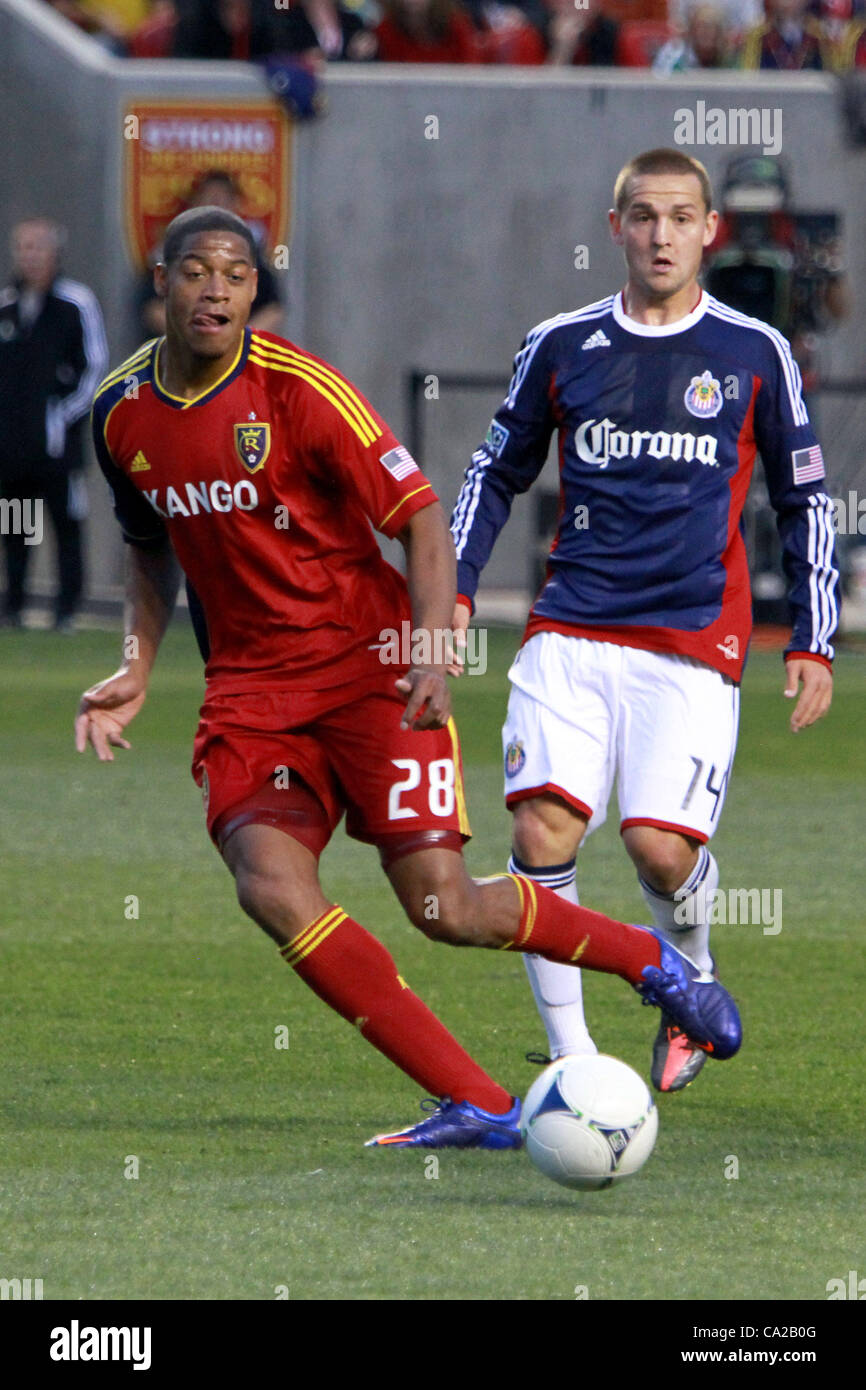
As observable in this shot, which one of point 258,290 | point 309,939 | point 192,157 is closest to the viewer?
point 309,939

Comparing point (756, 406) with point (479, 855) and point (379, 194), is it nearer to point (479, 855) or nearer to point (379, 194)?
point (479, 855)

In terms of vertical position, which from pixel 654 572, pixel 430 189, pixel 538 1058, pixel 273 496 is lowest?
pixel 538 1058

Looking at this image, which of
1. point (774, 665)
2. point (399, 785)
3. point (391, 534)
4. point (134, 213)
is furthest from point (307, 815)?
point (134, 213)

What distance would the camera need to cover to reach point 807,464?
19.3 ft

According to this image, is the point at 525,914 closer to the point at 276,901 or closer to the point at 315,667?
the point at 276,901

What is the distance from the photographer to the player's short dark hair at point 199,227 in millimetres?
5207

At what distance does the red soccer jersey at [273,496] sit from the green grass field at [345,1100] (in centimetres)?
106

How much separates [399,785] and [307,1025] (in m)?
1.65

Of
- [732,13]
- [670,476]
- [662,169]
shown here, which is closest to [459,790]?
[670,476]

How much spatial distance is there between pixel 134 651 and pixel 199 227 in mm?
1028

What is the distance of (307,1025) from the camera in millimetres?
6762

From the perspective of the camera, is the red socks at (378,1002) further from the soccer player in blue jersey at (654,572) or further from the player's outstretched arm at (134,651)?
the player's outstretched arm at (134,651)

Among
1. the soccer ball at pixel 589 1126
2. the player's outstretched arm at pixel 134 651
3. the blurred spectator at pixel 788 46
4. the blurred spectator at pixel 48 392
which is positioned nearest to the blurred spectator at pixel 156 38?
the blurred spectator at pixel 48 392

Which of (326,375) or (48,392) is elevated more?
(48,392)
